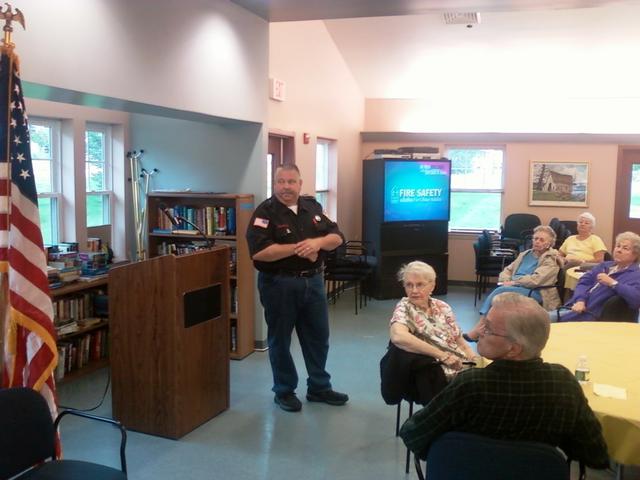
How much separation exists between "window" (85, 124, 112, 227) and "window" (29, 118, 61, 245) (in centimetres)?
35

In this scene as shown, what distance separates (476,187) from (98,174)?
5.34 meters

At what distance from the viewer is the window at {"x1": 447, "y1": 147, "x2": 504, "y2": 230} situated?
8.68 m

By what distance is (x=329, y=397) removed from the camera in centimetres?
417

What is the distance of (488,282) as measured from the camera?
335 inches

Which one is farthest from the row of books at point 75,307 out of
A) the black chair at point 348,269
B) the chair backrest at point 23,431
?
the black chair at point 348,269

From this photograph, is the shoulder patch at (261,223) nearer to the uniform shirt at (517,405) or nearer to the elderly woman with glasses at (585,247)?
the uniform shirt at (517,405)

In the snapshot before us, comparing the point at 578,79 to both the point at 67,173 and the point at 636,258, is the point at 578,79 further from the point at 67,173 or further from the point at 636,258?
the point at 67,173

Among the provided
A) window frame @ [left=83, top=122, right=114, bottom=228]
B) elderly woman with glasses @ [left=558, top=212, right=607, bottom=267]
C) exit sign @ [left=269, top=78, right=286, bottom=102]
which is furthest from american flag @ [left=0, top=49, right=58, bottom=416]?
elderly woman with glasses @ [left=558, top=212, right=607, bottom=267]

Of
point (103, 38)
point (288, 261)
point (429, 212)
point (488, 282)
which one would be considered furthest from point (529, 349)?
point (488, 282)

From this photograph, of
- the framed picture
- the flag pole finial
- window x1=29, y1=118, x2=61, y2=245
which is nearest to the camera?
the flag pole finial

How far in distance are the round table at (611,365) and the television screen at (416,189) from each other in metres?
4.17

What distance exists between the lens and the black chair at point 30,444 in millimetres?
2248

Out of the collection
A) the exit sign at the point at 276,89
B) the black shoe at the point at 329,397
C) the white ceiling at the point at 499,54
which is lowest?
the black shoe at the point at 329,397

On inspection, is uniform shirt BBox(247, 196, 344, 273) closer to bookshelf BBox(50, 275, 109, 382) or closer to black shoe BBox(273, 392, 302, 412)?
black shoe BBox(273, 392, 302, 412)
